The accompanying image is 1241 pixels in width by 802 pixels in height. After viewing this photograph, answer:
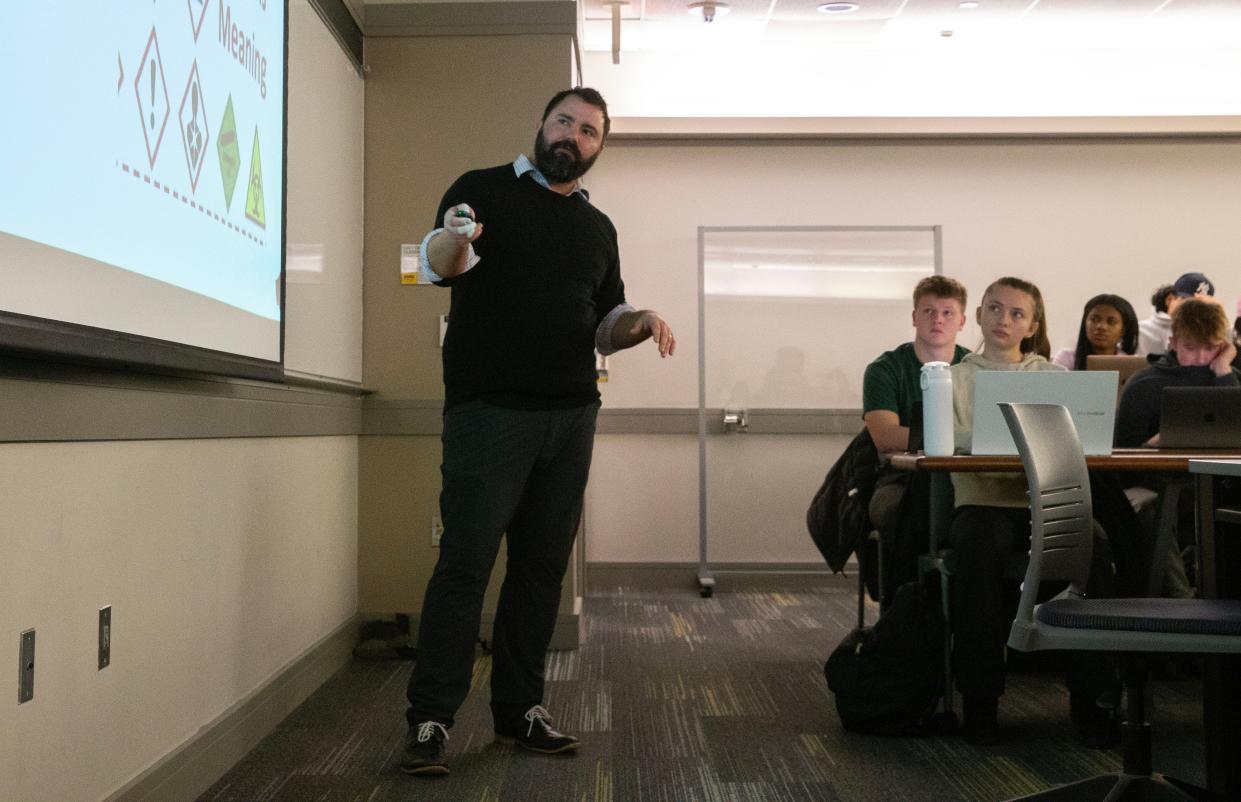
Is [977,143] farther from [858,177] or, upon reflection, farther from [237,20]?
[237,20]

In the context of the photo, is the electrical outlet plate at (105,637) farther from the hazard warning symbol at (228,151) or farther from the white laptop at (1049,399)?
the white laptop at (1049,399)

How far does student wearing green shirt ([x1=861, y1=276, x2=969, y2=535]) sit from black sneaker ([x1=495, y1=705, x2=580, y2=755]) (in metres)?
1.18

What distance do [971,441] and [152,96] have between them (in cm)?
191

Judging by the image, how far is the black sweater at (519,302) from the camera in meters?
2.57

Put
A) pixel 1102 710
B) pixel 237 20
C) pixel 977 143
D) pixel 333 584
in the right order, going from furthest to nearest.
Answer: pixel 977 143
pixel 333 584
pixel 1102 710
pixel 237 20

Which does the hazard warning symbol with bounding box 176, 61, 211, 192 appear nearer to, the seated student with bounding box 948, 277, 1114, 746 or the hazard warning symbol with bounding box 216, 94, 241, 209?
the hazard warning symbol with bounding box 216, 94, 241, 209

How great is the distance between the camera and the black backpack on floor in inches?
112

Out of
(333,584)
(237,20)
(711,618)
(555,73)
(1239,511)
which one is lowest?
(711,618)

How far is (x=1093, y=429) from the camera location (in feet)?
8.70

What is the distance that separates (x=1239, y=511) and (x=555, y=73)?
107 inches

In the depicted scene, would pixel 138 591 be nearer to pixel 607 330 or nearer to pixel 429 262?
pixel 429 262

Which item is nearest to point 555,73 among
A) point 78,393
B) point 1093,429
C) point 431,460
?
point 431,460

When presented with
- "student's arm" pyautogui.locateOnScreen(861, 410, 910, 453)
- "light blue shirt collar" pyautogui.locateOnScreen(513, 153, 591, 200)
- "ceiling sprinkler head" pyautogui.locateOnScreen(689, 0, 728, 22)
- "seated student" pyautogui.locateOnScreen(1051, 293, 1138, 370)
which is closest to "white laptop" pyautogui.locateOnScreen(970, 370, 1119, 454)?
"student's arm" pyautogui.locateOnScreen(861, 410, 910, 453)

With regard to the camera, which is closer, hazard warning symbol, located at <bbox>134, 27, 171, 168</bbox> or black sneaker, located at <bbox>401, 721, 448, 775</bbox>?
hazard warning symbol, located at <bbox>134, 27, 171, 168</bbox>
